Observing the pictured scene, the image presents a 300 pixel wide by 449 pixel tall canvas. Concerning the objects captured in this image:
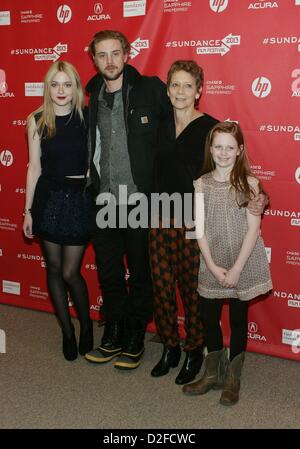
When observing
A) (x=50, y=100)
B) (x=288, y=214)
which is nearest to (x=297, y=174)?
(x=288, y=214)

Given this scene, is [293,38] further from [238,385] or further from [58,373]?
[58,373]

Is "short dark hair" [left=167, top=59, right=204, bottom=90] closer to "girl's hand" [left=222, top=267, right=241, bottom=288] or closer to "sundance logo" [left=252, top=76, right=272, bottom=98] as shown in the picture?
"sundance logo" [left=252, top=76, right=272, bottom=98]

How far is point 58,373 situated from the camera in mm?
2713

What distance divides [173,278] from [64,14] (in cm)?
190

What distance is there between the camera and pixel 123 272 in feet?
9.29

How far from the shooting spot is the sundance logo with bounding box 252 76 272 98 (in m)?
2.78

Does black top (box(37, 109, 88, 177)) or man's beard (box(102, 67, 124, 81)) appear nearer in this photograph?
man's beard (box(102, 67, 124, 81))

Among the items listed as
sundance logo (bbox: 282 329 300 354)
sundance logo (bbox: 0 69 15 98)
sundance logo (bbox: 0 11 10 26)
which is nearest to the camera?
sundance logo (bbox: 282 329 300 354)

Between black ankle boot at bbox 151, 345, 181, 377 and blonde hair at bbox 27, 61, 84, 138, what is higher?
blonde hair at bbox 27, 61, 84, 138

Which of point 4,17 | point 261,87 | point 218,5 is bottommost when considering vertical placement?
point 261,87

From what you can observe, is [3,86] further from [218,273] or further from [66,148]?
[218,273]

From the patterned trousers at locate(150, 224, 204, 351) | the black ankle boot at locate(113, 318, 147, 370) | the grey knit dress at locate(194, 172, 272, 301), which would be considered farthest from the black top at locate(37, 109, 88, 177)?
the black ankle boot at locate(113, 318, 147, 370)

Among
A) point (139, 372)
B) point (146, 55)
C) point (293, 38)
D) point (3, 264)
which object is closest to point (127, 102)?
point (146, 55)

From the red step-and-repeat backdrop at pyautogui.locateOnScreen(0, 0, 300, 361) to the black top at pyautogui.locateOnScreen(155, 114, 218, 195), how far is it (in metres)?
0.53
